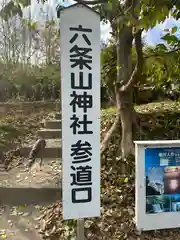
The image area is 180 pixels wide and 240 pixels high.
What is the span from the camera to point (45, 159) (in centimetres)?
507

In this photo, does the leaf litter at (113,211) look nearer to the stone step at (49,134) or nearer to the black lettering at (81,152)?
the black lettering at (81,152)

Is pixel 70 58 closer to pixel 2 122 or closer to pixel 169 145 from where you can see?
pixel 169 145

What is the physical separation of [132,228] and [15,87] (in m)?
7.77

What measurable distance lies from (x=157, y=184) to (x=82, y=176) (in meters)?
0.96

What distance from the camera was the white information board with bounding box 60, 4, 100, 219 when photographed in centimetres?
230

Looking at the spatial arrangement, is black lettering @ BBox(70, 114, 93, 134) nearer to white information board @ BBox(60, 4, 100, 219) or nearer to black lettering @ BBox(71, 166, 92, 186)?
white information board @ BBox(60, 4, 100, 219)

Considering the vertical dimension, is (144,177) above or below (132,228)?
above

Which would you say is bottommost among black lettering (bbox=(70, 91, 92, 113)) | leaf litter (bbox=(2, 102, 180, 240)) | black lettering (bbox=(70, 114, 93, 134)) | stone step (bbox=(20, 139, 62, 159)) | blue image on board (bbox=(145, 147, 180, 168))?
leaf litter (bbox=(2, 102, 180, 240))

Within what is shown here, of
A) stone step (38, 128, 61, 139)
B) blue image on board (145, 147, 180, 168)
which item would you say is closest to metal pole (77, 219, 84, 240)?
blue image on board (145, 147, 180, 168)

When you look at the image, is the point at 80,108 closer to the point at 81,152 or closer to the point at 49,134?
the point at 81,152

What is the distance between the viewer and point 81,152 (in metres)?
2.42

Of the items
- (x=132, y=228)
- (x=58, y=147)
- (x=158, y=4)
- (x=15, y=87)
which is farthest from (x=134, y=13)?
(x=15, y=87)

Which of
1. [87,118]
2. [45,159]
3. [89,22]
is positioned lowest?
[45,159]

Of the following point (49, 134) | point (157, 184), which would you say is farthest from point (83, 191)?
point (49, 134)
